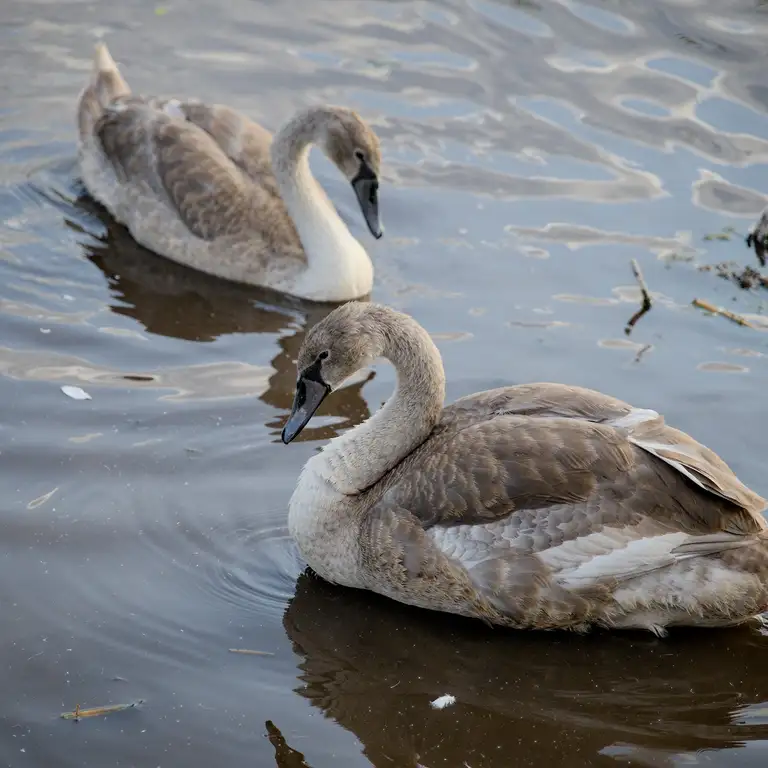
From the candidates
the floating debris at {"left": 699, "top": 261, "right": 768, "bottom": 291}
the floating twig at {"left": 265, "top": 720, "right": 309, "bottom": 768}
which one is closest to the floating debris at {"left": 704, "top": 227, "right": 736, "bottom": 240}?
the floating debris at {"left": 699, "top": 261, "right": 768, "bottom": 291}

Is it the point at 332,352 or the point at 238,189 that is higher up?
the point at 332,352

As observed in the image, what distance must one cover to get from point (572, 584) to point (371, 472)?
120 centimetres

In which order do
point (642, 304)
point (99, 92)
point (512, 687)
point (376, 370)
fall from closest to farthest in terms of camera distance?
point (512, 687) → point (376, 370) → point (642, 304) → point (99, 92)

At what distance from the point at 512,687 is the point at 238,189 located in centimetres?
544

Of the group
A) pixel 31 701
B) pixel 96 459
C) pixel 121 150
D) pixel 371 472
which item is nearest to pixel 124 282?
pixel 121 150

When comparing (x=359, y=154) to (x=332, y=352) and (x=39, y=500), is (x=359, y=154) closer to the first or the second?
(x=332, y=352)

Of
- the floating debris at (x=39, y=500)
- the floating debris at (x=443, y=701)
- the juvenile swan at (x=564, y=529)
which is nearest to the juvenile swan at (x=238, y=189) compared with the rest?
the floating debris at (x=39, y=500)

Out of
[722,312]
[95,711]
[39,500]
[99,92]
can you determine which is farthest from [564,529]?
[99,92]

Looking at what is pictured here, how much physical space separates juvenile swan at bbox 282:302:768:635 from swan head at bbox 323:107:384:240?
3685 mm

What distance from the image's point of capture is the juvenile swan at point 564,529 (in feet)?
20.6

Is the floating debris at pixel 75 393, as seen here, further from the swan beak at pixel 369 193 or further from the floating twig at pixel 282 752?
the floating twig at pixel 282 752

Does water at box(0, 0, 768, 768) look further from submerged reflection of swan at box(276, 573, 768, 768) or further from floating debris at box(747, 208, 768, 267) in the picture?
floating debris at box(747, 208, 768, 267)

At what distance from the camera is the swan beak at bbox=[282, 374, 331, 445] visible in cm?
701

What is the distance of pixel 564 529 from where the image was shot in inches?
249
